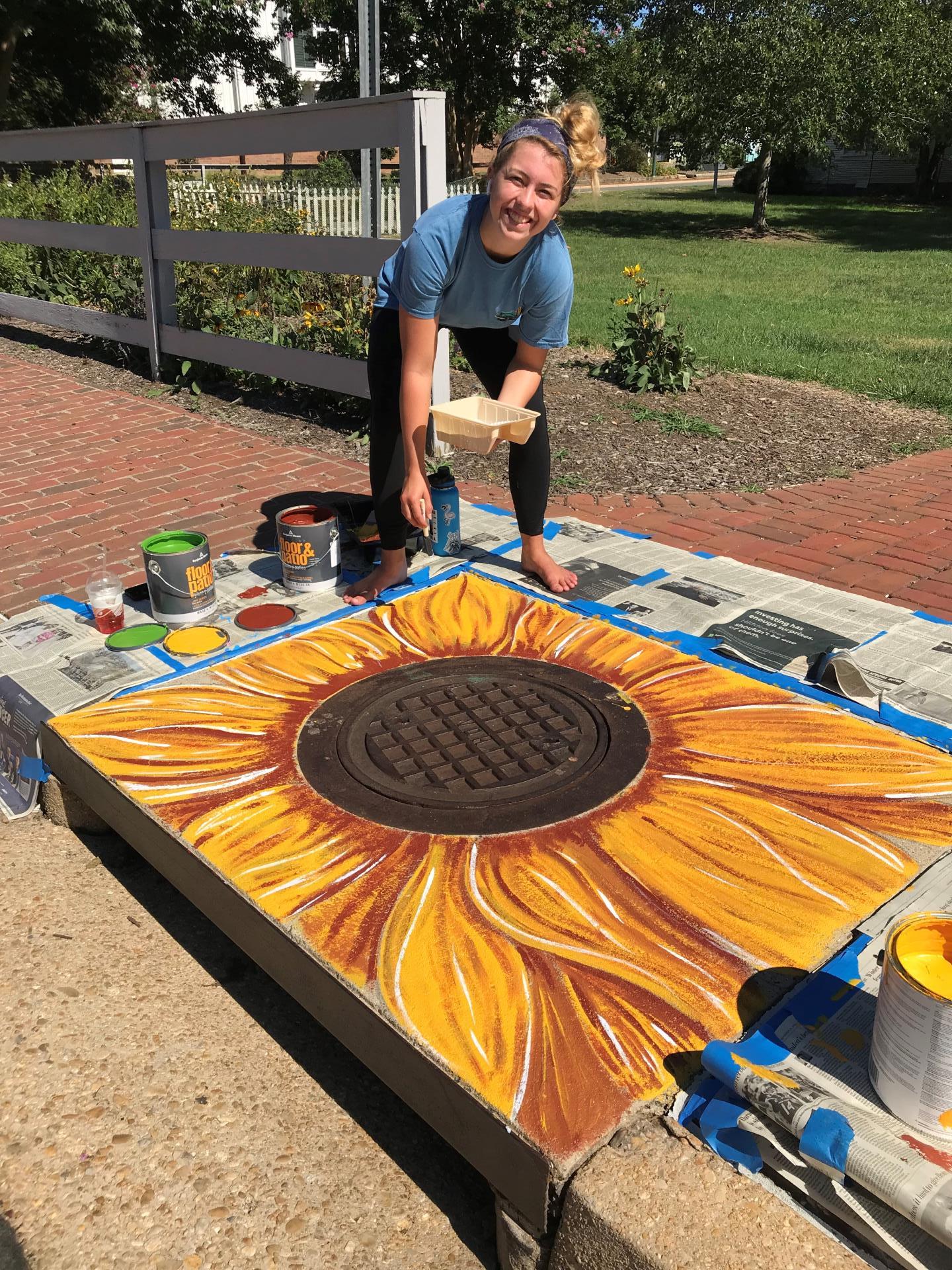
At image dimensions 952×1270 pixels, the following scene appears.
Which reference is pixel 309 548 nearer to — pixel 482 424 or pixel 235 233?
pixel 482 424

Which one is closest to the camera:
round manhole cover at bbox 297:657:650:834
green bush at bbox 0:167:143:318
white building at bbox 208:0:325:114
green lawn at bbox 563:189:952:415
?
round manhole cover at bbox 297:657:650:834

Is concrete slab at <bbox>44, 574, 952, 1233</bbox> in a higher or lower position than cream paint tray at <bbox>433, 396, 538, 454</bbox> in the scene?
lower

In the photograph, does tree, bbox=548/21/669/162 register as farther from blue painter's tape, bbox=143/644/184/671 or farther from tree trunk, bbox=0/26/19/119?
blue painter's tape, bbox=143/644/184/671

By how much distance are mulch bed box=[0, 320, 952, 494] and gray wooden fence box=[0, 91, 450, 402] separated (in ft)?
0.90

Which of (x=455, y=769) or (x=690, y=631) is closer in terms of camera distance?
(x=455, y=769)

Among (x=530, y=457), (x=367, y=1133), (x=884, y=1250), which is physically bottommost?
(x=367, y=1133)

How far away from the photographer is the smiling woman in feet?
8.45

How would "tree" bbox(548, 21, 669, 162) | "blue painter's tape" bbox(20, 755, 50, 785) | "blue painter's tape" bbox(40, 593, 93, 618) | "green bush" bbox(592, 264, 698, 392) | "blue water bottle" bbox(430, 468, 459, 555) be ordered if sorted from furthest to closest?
1. "tree" bbox(548, 21, 669, 162)
2. "green bush" bbox(592, 264, 698, 392)
3. "blue water bottle" bbox(430, 468, 459, 555)
4. "blue painter's tape" bbox(40, 593, 93, 618)
5. "blue painter's tape" bbox(20, 755, 50, 785)

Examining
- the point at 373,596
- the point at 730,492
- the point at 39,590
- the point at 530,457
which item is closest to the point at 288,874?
the point at 373,596

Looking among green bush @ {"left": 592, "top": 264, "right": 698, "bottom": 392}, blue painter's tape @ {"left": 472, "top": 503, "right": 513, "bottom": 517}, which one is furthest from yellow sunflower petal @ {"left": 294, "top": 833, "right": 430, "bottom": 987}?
green bush @ {"left": 592, "top": 264, "right": 698, "bottom": 392}

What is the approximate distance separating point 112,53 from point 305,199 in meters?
13.5

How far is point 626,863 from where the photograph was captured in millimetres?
1936

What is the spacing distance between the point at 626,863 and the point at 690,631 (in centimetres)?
121

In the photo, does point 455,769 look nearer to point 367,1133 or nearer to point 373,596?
point 367,1133
